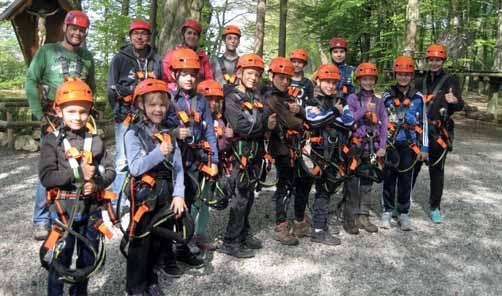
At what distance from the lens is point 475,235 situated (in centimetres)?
597

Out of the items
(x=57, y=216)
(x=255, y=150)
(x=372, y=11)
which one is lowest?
(x=57, y=216)

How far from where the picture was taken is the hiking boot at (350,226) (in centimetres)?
582

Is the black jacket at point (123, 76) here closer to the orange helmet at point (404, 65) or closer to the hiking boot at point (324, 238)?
the hiking boot at point (324, 238)

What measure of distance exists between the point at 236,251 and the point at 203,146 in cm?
139

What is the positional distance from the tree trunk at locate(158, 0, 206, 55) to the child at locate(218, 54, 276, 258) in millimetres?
3992

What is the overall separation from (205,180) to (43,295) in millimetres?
1867

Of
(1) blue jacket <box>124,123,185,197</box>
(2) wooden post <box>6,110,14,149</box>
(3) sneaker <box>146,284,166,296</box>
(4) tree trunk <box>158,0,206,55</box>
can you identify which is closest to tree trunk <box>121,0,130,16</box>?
(2) wooden post <box>6,110,14,149</box>

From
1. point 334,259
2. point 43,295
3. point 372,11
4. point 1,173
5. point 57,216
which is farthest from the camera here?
point 372,11

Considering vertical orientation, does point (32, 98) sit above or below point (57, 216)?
above

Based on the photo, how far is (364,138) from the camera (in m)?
5.63

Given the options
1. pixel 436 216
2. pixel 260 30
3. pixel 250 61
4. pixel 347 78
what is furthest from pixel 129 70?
pixel 260 30

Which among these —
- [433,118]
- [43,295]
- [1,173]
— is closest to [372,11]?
[433,118]

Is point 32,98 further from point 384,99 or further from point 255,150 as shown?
point 384,99

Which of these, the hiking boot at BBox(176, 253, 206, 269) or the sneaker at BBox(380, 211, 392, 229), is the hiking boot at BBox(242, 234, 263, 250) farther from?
the sneaker at BBox(380, 211, 392, 229)
